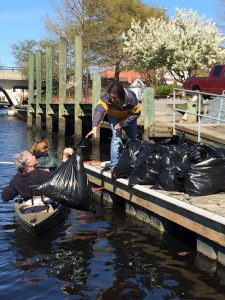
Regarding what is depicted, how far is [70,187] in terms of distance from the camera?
281 inches

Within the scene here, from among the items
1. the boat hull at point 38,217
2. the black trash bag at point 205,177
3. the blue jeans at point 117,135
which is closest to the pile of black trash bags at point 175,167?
the black trash bag at point 205,177

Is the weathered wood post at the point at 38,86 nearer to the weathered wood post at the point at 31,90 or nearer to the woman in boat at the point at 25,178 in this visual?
the weathered wood post at the point at 31,90

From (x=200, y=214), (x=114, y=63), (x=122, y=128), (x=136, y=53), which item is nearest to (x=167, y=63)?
(x=136, y=53)

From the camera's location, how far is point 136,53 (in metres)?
46.1

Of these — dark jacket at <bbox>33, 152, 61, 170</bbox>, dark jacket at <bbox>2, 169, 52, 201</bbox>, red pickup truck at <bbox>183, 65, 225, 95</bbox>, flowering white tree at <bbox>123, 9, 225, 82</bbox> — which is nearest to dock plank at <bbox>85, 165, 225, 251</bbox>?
dark jacket at <bbox>33, 152, 61, 170</bbox>

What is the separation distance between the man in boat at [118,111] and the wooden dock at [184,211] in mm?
853

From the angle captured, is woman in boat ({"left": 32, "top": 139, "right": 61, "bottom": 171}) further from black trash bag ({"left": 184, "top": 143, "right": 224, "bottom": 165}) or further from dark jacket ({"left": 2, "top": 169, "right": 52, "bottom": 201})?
black trash bag ({"left": 184, "top": 143, "right": 224, "bottom": 165})

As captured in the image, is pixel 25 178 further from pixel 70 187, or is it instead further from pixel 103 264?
pixel 103 264

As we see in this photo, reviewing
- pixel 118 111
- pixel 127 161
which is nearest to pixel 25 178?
pixel 127 161

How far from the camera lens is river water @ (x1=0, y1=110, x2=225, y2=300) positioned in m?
5.41

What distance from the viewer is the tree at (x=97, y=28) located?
45.9 metres

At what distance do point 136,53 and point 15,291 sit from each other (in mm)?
42059

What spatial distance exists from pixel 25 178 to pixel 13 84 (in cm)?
6620

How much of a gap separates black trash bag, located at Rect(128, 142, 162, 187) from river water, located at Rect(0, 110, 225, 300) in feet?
2.30
